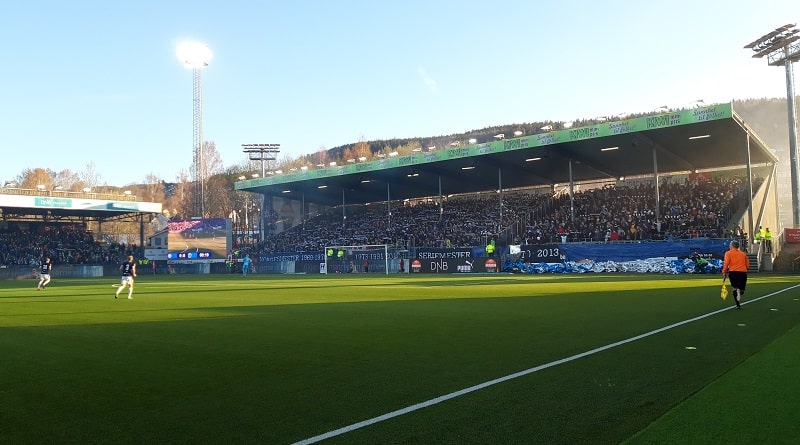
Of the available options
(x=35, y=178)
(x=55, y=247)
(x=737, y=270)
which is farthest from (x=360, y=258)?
(x=35, y=178)

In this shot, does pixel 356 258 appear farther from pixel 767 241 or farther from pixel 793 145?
pixel 793 145

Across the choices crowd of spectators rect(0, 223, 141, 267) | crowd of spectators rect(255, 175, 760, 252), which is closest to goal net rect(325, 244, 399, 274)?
crowd of spectators rect(255, 175, 760, 252)

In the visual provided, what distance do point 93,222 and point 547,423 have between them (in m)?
79.0

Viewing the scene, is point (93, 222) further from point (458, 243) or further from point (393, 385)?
point (393, 385)

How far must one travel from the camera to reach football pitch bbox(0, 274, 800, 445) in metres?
5.00

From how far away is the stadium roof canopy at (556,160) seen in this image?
1631 inches

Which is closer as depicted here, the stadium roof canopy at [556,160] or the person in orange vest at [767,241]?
the person in orange vest at [767,241]

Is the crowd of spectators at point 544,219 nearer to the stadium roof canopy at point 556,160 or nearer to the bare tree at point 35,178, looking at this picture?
the stadium roof canopy at point 556,160

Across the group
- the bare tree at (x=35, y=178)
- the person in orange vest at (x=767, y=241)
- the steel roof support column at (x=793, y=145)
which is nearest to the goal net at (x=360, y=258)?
the person in orange vest at (x=767, y=241)

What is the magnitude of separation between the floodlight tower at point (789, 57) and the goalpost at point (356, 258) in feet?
105

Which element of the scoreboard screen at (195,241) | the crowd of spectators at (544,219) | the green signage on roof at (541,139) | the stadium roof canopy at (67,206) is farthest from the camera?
the scoreboard screen at (195,241)

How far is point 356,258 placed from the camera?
54.9m

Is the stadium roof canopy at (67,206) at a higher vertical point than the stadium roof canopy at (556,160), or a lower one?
lower

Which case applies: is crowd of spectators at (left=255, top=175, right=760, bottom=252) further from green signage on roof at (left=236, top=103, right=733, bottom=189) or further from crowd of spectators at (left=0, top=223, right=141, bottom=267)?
crowd of spectators at (left=0, top=223, right=141, bottom=267)
